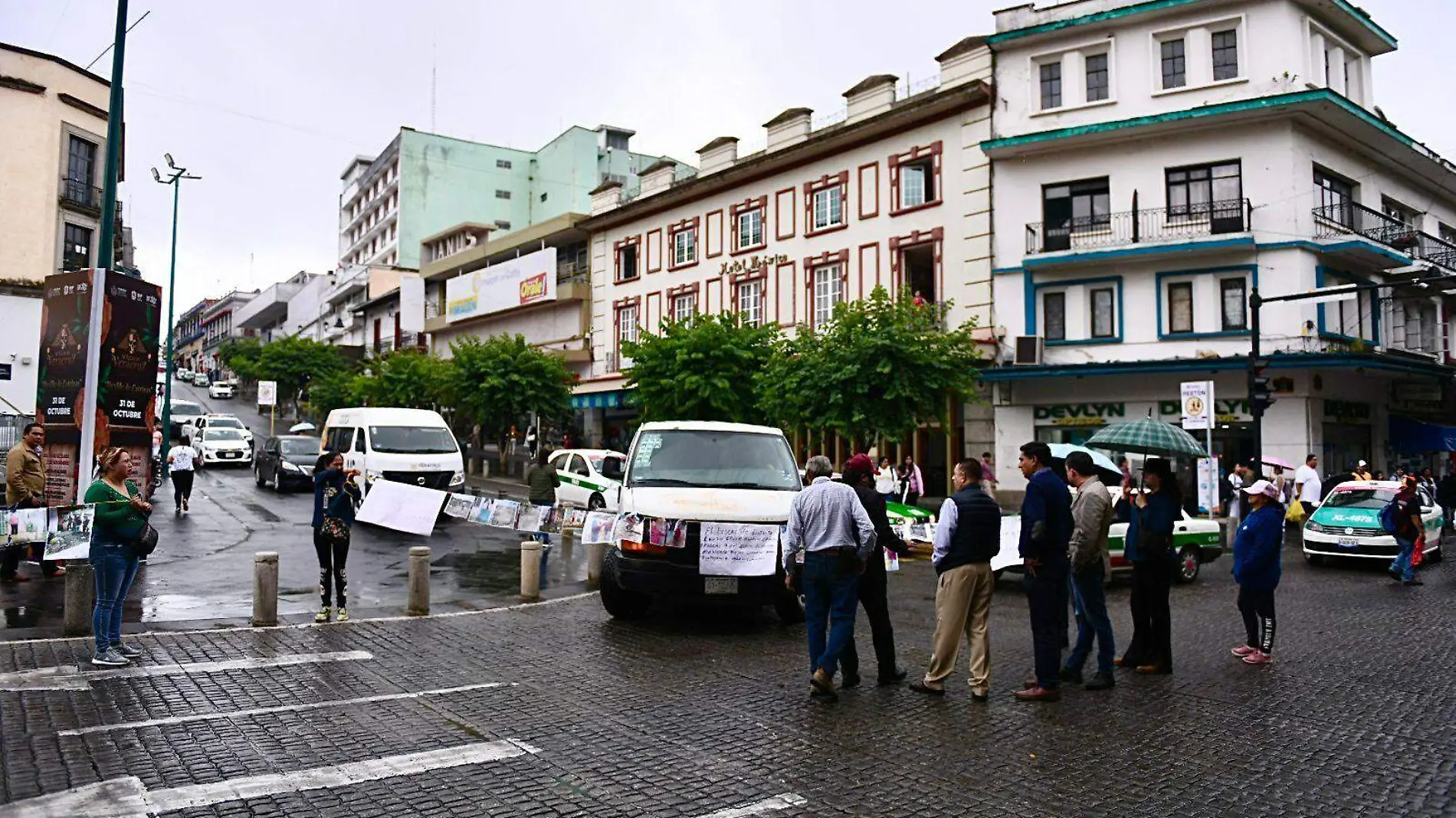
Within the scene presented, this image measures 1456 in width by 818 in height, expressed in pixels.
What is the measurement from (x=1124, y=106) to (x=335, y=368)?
58.4 meters

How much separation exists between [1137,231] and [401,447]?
1950cm

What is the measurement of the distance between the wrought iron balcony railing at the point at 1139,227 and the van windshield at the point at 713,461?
18016mm

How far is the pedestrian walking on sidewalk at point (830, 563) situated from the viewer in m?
7.50

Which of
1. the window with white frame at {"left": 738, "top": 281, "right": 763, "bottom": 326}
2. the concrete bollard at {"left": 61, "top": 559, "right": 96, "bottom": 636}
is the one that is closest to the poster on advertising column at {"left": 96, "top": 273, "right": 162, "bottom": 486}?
the concrete bollard at {"left": 61, "top": 559, "right": 96, "bottom": 636}

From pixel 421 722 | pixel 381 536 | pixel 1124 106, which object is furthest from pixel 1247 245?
pixel 421 722

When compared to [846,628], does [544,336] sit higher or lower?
higher

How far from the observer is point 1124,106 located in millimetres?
26312

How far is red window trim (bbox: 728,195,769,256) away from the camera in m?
35.0

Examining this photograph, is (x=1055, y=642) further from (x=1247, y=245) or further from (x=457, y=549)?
(x=1247, y=245)

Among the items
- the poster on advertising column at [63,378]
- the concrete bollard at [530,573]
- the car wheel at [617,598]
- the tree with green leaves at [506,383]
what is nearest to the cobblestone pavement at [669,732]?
the car wheel at [617,598]

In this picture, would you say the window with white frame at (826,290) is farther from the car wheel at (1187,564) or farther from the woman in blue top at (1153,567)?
the woman in blue top at (1153,567)

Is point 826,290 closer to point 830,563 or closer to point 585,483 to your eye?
point 585,483

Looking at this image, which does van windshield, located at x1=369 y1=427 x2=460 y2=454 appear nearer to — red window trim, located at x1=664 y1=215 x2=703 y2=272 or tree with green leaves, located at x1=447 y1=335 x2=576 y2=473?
tree with green leaves, located at x1=447 y1=335 x2=576 y2=473

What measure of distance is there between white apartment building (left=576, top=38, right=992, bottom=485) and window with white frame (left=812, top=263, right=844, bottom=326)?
1.9 inches
